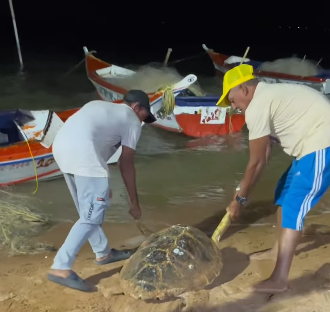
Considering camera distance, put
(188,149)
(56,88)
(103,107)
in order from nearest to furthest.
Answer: (103,107) < (188,149) < (56,88)

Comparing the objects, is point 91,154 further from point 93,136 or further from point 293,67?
point 293,67

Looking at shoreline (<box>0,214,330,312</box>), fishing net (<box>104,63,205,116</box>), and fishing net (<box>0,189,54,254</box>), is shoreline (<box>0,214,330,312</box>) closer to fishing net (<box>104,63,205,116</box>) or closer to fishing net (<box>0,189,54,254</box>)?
fishing net (<box>0,189,54,254</box>)

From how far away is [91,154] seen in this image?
3.55m

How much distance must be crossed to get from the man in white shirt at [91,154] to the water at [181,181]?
6.09 ft

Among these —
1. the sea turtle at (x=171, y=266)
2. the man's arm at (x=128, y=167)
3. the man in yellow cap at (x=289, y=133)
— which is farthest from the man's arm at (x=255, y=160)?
the man's arm at (x=128, y=167)

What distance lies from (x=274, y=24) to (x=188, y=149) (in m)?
26.3

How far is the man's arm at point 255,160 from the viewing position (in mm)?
3293

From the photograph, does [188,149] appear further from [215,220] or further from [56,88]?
[56,88]

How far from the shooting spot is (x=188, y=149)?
27.9 ft

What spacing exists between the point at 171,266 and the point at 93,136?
3.85 ft

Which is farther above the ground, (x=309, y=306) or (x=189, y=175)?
(x=309, y=306)

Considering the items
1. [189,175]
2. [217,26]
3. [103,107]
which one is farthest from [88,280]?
[217,26]

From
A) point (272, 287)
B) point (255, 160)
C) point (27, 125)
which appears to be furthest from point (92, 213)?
point (27, 125)

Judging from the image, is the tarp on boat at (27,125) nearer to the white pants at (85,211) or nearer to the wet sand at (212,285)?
the wet sand at (212,285)
